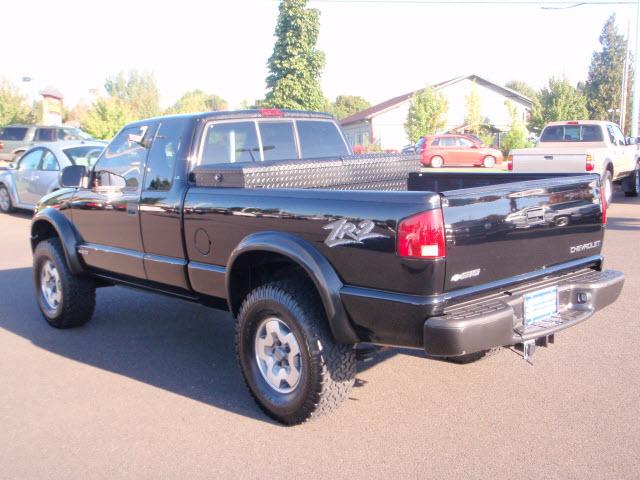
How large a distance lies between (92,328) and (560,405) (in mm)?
4317

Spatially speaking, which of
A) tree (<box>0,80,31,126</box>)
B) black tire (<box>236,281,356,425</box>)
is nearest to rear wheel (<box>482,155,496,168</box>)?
black tire (<box>236,281,356,425</box>)

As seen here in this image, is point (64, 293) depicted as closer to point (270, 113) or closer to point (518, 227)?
point (270, 113)

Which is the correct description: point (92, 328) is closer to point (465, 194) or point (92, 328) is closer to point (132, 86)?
point (465, 194)

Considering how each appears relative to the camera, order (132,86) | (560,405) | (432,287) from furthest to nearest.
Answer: (132,86), (560,405), (432,287)

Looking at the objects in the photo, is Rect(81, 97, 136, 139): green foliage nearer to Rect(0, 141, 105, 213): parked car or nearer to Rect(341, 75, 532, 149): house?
Rect(341, 75, 532, 149): house

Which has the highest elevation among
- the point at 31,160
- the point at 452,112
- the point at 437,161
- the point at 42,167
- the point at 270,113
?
the point at 452,112

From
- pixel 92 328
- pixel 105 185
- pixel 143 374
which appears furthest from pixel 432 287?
pixel 92 328

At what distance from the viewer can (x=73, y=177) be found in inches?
237

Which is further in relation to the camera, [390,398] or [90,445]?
[390,398]

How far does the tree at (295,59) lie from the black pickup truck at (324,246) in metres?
32.8

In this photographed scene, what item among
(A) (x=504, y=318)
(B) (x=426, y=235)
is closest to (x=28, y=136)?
(B) (x=426, y=235)

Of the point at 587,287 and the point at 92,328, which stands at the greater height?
the point at 587,287

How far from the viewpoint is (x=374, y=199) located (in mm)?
3566

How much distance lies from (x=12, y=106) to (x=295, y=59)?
24591 millimetres
